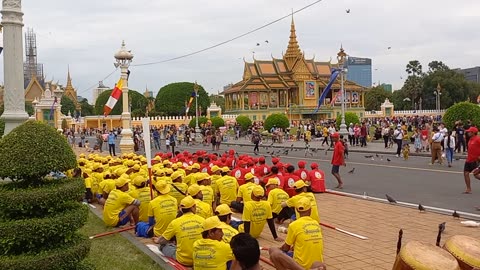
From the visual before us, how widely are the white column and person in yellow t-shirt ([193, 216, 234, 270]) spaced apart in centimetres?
484

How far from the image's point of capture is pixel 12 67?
9156mm

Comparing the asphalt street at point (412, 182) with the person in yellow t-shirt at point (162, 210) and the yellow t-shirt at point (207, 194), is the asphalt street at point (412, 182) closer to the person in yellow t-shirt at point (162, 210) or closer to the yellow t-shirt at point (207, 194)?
the yellow t-shirt at point (207, 194)

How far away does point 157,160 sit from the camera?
1564 centimetres

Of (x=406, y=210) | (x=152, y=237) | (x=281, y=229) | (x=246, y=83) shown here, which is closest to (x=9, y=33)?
(x=152, y=237)

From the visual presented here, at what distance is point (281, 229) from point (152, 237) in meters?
2.30

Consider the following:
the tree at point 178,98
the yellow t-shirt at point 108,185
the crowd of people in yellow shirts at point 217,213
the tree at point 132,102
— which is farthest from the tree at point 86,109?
the yellow t-shirt at point 108,185

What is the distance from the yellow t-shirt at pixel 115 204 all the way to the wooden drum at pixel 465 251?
6443mm

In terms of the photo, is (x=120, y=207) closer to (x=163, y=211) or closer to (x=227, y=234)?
(x=163, y=211)

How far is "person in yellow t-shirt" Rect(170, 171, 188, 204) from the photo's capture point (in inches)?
393

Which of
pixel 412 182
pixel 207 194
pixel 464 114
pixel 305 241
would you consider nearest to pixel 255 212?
pixel 207 194

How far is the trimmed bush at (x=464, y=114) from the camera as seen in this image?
26531 millimetres

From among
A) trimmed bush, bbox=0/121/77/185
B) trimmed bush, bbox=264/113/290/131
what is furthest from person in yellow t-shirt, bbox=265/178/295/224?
trimmed bush, bbox=264/113/290/131

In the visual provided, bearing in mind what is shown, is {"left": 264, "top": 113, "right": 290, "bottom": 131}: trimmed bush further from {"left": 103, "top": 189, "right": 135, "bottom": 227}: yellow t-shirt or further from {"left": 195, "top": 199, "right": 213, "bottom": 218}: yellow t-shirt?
{"left": 195, "top": 199, "right": 213, "bottom": 218}: yellow t-shirt

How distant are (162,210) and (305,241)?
3004mm
